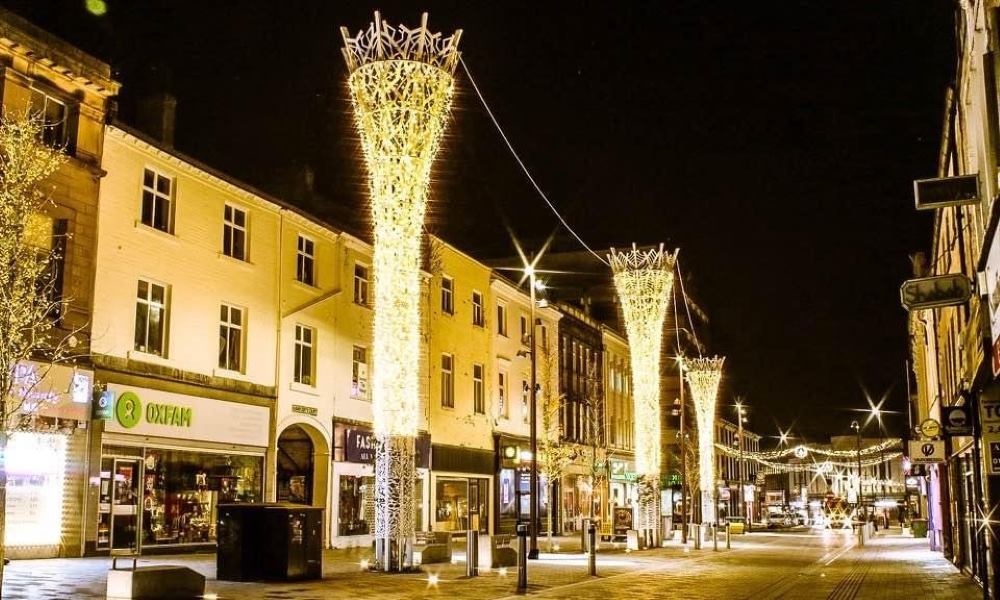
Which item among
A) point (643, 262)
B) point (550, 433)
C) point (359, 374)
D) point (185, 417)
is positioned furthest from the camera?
point (550, 433)

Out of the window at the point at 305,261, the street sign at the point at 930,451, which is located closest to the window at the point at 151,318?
the window at the point at 305,261

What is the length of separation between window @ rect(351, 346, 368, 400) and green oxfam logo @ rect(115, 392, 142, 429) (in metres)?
10.4

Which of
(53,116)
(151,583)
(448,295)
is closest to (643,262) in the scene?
(448,295)

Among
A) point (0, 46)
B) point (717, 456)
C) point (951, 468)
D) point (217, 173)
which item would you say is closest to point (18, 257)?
point (0, 46)

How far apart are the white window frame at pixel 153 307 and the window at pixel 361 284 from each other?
926 centimetres

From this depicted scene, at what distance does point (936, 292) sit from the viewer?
14.8 metres

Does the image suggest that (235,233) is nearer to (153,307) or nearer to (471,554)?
(153,307)

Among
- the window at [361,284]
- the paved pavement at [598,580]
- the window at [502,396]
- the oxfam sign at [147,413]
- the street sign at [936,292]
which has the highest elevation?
the window at [361,284]

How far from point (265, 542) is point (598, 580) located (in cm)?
720

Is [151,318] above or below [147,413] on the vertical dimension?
above

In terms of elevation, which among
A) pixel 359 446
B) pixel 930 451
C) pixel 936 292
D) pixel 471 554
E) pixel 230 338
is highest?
pixel 230 338

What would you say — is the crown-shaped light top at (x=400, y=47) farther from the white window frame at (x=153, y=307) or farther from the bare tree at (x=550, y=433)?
the bare tree at (x=550, y=433)

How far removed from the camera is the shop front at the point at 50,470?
22.1 metres

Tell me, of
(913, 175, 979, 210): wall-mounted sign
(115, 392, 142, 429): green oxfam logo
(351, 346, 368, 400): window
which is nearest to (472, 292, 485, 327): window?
(351, 346, 368, 400): window
